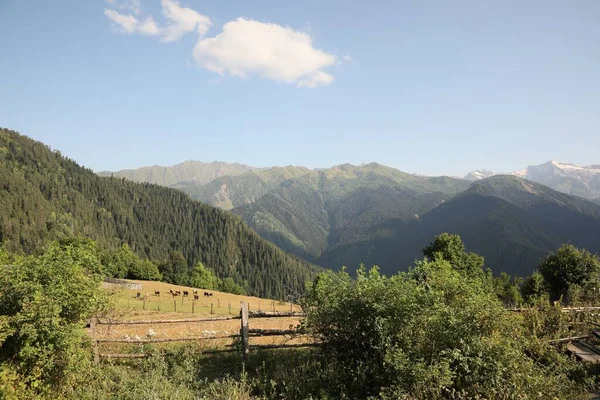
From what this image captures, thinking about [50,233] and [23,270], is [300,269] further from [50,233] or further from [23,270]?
[23,270]

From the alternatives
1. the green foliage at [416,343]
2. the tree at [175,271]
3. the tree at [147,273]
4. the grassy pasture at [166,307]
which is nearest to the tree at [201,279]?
the tree at [175,271]

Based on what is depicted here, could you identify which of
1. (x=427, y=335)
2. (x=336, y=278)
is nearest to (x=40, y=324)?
(x=336, y=278)

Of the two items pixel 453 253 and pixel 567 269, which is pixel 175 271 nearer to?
pixel 453 253

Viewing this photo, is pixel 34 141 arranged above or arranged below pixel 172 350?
above

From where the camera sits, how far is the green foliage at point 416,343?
6.96 metres

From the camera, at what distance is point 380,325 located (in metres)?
7.46

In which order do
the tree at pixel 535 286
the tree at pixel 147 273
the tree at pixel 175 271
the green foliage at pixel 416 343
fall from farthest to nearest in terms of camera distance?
1. the tree at pixel 175 271
2. the tree at pixel 147 273
3. the tree at pixel 535 286
4. the green foliage at pixel 416 343

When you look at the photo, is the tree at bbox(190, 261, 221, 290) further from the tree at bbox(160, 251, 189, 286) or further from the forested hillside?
the forested hillside

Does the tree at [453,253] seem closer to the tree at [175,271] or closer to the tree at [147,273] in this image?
the tree at [147,273]

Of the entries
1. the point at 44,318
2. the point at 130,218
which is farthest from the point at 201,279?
the point at 44,318

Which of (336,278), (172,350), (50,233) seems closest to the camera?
(336,278)

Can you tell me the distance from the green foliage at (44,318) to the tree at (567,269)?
134 feet

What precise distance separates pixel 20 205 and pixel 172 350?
141105 mm

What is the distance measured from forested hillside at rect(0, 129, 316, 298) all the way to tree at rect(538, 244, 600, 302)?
117 m
